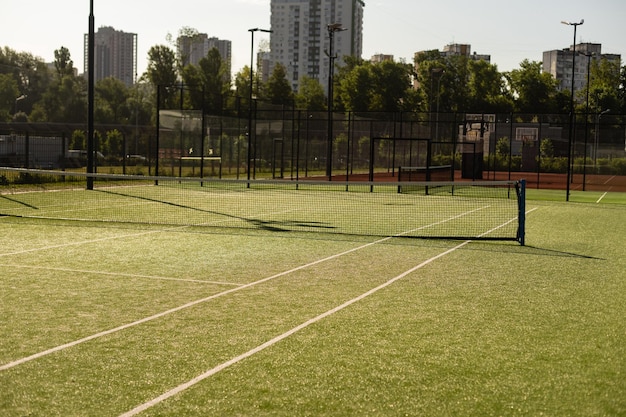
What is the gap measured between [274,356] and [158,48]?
87.2 m

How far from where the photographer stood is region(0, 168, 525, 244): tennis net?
1812 centimetres

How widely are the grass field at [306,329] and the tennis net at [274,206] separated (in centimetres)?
319

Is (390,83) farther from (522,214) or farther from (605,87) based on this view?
(522,214)

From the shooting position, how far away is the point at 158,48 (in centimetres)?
9038

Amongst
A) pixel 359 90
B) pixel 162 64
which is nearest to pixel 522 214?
pixel 359 90

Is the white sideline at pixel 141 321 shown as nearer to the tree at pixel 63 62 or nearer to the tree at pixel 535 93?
the tree at pixel 535 93

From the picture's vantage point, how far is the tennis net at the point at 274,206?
59.5ft

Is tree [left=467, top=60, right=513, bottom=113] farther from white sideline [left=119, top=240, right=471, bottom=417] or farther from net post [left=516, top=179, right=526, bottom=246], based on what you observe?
white sideline [left=119, top=240, right=471, bottom=417]

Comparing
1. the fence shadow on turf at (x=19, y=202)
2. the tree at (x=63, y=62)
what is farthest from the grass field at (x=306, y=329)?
the tree at (x=63, y=62)

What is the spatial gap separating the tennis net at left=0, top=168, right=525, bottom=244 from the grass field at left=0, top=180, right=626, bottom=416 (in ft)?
10.5

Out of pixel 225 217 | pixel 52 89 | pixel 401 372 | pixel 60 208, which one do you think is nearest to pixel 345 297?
pixel 401 372

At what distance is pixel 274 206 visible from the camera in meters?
24.0

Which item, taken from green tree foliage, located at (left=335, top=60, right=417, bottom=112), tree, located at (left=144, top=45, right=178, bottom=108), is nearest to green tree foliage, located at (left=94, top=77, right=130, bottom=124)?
tree, located at (left=144, top=45, right=178, bottom=108)

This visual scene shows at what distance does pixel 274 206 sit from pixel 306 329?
1580cm
